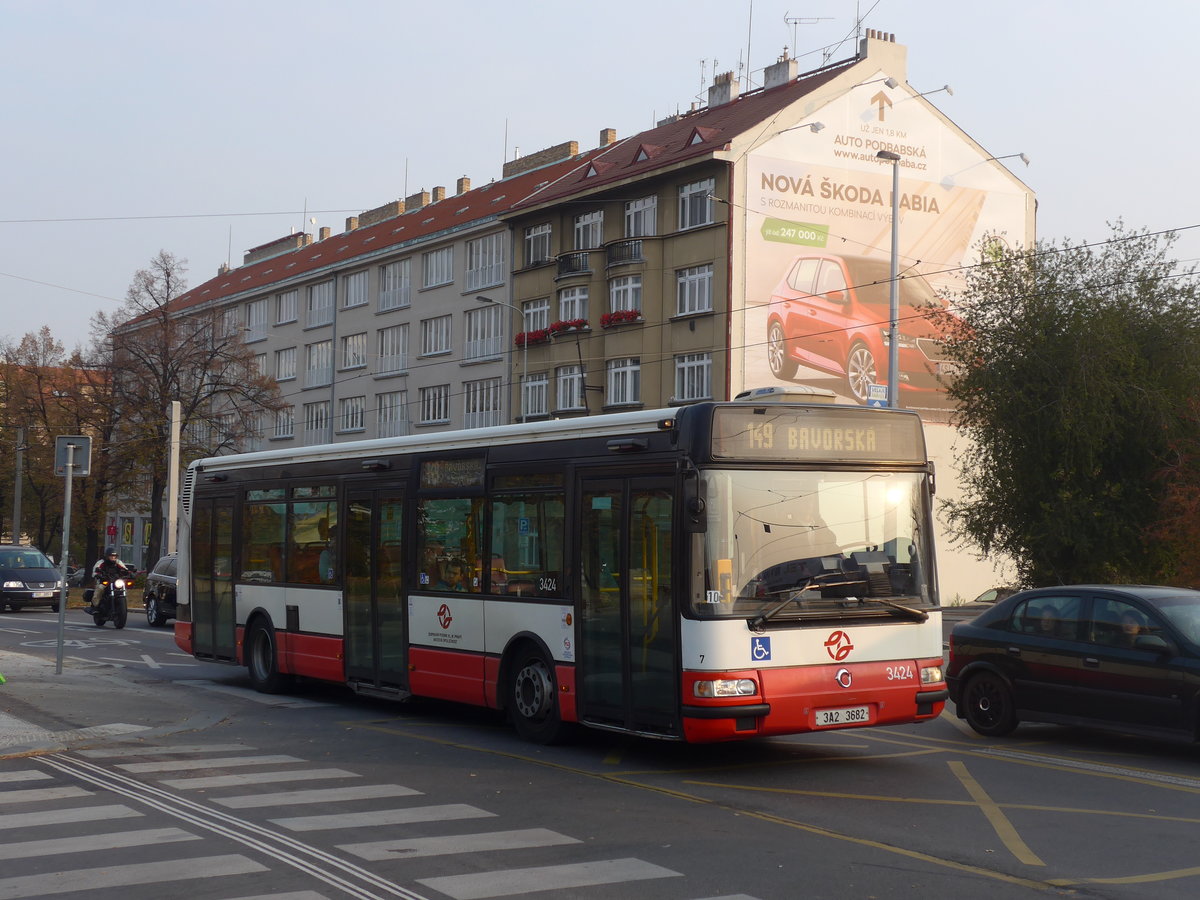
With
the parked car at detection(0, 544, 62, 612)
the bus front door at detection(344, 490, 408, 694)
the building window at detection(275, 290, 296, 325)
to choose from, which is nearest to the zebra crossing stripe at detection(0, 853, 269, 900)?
the bus front door at detection(344, 490, 408, 694)

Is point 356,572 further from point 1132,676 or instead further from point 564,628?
point 1132,676

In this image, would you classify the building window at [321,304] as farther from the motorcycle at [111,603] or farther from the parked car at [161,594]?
the motorcycle at [111,603]

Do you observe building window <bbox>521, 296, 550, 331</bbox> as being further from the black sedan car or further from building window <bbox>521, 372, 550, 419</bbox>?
the black sedan car

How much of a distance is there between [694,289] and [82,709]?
33.7 m

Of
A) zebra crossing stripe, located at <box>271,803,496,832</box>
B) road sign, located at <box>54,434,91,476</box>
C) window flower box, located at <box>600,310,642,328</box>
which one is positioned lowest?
zebra crossing stripe, located at <box>271,803,496,832</box>

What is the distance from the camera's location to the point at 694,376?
46.1 m

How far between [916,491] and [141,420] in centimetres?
4587

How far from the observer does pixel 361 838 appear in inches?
324

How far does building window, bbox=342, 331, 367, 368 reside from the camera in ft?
220

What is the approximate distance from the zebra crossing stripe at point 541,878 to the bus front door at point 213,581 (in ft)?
36.9

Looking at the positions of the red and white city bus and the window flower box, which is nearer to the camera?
the red and white city bus

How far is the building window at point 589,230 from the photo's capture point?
166 ft

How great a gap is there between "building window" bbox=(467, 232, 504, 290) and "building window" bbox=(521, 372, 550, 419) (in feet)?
16.9

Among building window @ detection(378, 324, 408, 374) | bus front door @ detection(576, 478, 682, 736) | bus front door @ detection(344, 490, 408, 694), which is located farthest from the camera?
building window @ detection(378, 324, 408, 374)
